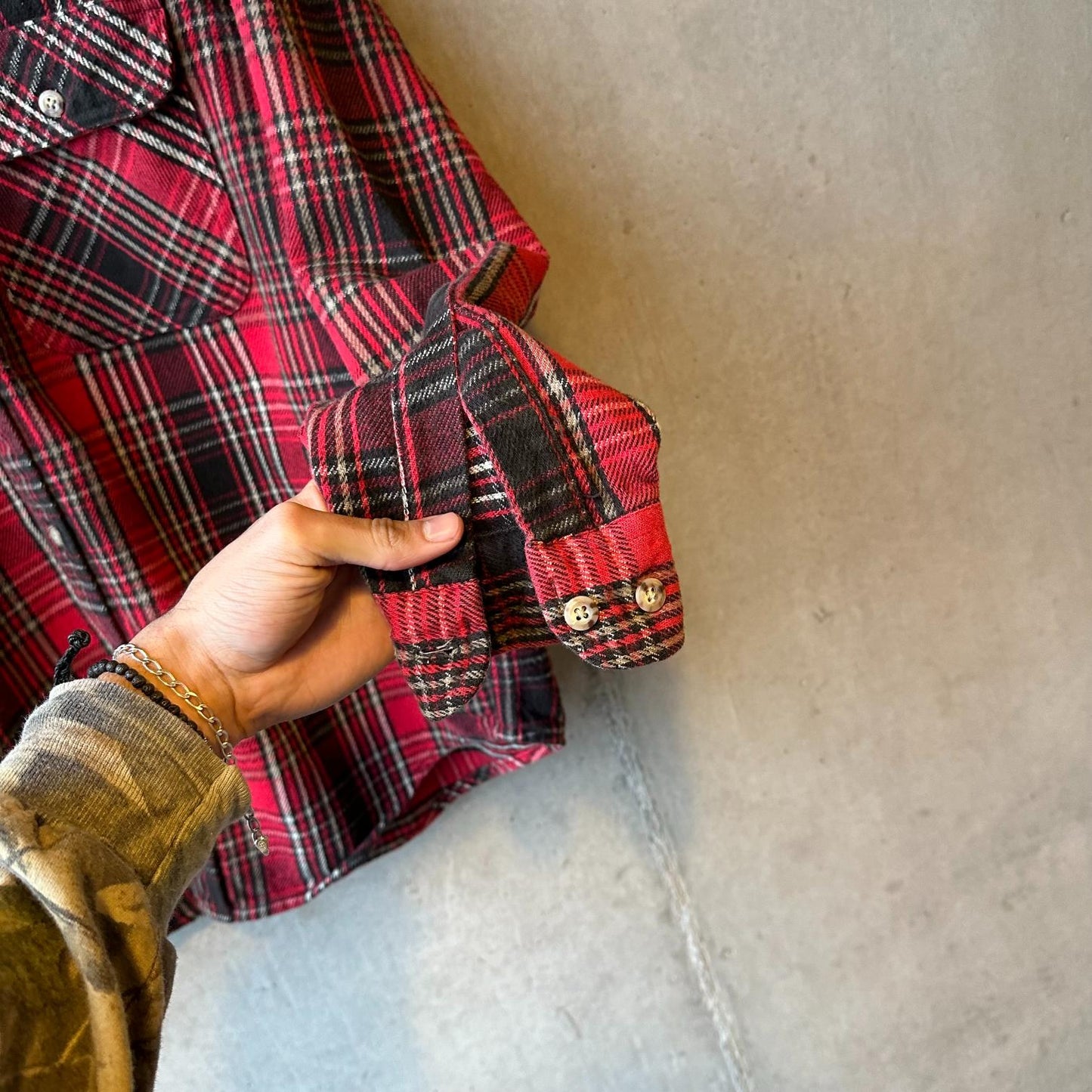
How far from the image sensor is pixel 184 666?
625 mm

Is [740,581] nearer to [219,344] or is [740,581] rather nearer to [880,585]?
[880,585]

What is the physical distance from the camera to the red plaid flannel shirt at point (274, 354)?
0.57 metres

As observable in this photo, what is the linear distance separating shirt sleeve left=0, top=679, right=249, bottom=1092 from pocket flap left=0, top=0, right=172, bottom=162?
0.42 meters

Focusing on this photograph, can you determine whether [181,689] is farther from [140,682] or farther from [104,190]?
[104,190]

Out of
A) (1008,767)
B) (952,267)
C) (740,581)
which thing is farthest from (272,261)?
(1008,767)

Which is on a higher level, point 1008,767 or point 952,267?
point 952,267

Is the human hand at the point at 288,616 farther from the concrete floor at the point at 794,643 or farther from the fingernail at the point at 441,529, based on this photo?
the concrete floor at the point at 794,643

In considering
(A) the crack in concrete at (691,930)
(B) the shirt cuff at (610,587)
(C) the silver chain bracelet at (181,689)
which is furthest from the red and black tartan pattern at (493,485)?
(A) the crack in concrete at (691,930)

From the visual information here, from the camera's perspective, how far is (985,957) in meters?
1.02

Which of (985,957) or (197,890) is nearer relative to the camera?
(197,890)

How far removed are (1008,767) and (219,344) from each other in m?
1.01

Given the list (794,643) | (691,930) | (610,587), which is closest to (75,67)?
(610,587)

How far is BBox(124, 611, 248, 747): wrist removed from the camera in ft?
2.00

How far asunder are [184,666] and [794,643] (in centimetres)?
67
